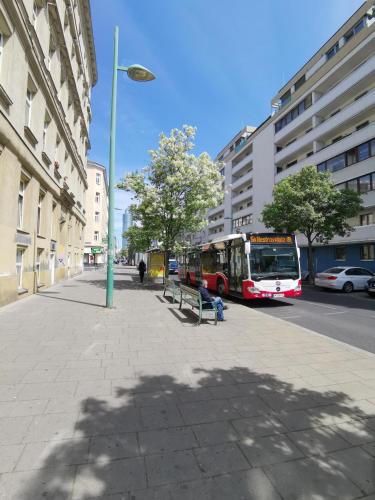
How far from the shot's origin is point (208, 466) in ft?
8.20

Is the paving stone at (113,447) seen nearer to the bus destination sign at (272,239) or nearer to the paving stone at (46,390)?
the paving stone at (46,390)

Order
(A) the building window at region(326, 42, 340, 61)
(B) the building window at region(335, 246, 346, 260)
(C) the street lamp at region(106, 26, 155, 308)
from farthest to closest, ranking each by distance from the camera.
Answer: (A) the building window at region(326, 42, 340, 61) < (B) the building window at region(335, 246, 346, 260) < (C) the street lamp at region(106, 26, 155, 308)

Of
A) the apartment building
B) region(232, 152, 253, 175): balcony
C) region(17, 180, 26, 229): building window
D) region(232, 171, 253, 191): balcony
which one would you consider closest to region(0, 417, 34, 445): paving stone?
region(17, 180, 26, 229): building window

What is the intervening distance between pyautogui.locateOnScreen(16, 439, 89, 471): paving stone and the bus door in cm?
949

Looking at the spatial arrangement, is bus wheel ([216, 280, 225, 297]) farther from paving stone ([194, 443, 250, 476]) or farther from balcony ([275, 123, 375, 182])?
balcony ([275, 123, 375, 182])

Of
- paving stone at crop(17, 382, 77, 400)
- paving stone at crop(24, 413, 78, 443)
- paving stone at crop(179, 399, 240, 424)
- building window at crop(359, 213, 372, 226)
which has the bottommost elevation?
paving stone at crop(179, 399, 240, 424)

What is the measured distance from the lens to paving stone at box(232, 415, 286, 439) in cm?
299

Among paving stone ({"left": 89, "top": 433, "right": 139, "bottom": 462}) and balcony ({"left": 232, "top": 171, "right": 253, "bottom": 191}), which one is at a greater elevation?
balcony ({"left": 232, "top": 171, "right": 253, "bottom": 191})

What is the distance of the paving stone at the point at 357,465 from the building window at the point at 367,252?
25.8m

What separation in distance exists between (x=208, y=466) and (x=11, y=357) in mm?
3948

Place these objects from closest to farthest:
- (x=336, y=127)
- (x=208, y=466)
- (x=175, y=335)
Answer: (x=208, y=466)
(x=175, y=335)
(x=336, y=127)

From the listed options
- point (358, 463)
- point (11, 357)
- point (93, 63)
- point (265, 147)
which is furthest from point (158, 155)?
point (265, 147)

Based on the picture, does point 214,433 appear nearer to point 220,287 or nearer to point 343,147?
point 220,287

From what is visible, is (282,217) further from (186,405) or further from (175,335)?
(186,405)
